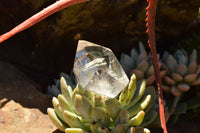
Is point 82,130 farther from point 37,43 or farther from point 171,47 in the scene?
point 171,47

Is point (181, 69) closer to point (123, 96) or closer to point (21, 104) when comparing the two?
point (123, 96)

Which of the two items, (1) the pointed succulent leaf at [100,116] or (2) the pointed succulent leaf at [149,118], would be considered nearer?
(1) the pointed succulent leaf at [100,116]

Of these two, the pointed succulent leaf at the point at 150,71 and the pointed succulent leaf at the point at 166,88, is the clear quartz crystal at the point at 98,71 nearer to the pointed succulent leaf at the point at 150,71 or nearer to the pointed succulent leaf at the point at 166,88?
the pointed succulent leaf at the point at 150,71

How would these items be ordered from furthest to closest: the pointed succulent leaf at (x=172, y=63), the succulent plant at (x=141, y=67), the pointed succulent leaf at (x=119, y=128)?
the pointed succulent leaf at (x=172, y=63), the succulent plant at (x=141, y=67), the pointed succulent leaf at (x=119, y=128)

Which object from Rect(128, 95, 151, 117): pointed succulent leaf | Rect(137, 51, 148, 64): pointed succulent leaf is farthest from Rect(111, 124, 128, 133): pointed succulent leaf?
Rect(137, 51, 148, 64): pointed succulent leaf

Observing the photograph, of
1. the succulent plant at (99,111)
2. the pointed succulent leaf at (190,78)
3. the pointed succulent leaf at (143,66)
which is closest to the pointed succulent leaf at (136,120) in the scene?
the succulent plant at (99,111)

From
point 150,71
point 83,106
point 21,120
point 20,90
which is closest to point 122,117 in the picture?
point 83,106
